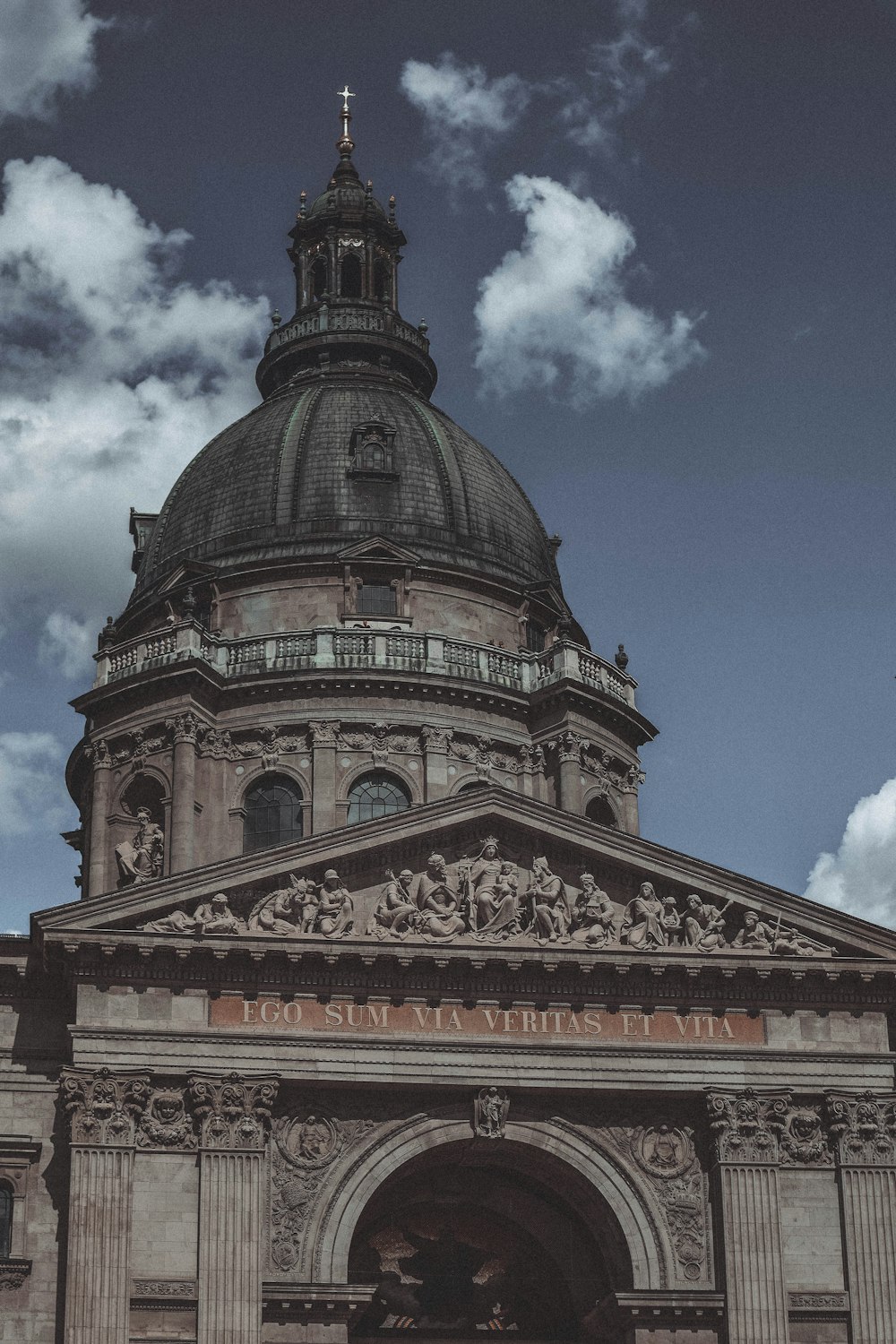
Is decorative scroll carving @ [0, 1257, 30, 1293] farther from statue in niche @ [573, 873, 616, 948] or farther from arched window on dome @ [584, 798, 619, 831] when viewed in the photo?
arched window on dome @ [584, 798, 619, 831]

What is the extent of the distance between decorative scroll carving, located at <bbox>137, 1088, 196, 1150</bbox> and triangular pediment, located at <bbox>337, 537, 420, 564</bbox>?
75.9 feet

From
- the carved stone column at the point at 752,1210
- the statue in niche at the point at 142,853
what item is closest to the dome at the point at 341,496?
the statue in niche at the point at 142,853

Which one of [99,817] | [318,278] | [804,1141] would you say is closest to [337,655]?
[99,817]

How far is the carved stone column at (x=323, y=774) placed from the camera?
5784 centimetres

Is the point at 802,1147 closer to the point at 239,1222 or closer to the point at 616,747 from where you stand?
the point at 239,1222

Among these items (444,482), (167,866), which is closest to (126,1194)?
(167,866)

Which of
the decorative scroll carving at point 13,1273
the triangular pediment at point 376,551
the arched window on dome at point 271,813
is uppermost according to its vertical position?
the triangular pediment at point 376,551

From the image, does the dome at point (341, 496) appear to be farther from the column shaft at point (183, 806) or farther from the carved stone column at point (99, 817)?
the column shaft at point (183, 806)

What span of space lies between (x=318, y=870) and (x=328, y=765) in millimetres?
15014

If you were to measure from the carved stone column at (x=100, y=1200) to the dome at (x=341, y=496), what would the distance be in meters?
23.9

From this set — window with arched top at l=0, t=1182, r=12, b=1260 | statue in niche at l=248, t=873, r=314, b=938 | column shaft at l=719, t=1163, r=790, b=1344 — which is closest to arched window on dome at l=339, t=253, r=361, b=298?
statue in niche at l=248, t=873, r=314, b=938

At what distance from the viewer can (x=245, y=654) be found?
200 ft

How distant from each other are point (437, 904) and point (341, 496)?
22.6 metres

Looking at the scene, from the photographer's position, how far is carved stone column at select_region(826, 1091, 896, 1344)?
41906 millimetres
